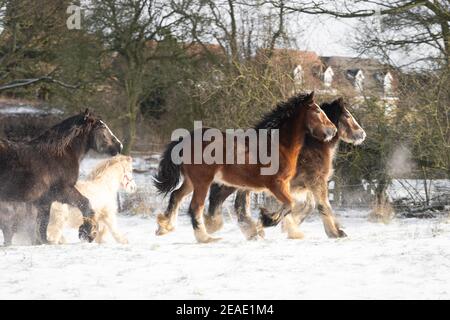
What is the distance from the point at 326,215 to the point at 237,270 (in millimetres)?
2888

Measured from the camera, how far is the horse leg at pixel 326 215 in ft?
28.5

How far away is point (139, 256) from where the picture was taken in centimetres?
664

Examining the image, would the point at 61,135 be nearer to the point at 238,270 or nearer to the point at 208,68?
the point at 238,270

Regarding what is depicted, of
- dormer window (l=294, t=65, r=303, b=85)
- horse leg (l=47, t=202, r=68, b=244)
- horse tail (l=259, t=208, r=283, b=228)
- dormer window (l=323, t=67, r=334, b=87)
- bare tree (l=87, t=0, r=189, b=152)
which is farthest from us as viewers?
bare tree (l=87, t=0, r=189, b=152)

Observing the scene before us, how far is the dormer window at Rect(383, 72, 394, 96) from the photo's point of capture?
1351 centimetres

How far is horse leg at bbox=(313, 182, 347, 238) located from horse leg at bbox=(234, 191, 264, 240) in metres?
0.77

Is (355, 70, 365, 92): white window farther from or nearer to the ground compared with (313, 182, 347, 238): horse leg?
farther from the ground

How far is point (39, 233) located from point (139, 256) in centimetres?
272

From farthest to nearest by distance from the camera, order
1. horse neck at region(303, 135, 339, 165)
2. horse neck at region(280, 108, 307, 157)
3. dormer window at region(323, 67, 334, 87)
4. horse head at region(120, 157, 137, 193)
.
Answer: dormer window at region(323, 67, 334, 87) < horse head at region(120, 157, 137, 193) < horse neck at region(303, 135, 339, 165) < horse neck at region(280, 108, 307, 157)

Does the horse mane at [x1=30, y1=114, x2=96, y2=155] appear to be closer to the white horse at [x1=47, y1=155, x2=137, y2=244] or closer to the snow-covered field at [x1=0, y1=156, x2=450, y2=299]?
the white horse at [x1=47, y1=155, x2=137, y2=244]

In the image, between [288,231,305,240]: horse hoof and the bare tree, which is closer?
[288,231,305,240]: horse hoof

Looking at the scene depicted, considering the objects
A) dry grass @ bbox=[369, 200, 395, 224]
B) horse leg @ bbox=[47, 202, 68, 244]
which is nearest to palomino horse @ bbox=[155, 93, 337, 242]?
horse leg @ bbox=[47, 202, 68, 244]

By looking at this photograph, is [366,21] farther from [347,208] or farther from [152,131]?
[152,131]
